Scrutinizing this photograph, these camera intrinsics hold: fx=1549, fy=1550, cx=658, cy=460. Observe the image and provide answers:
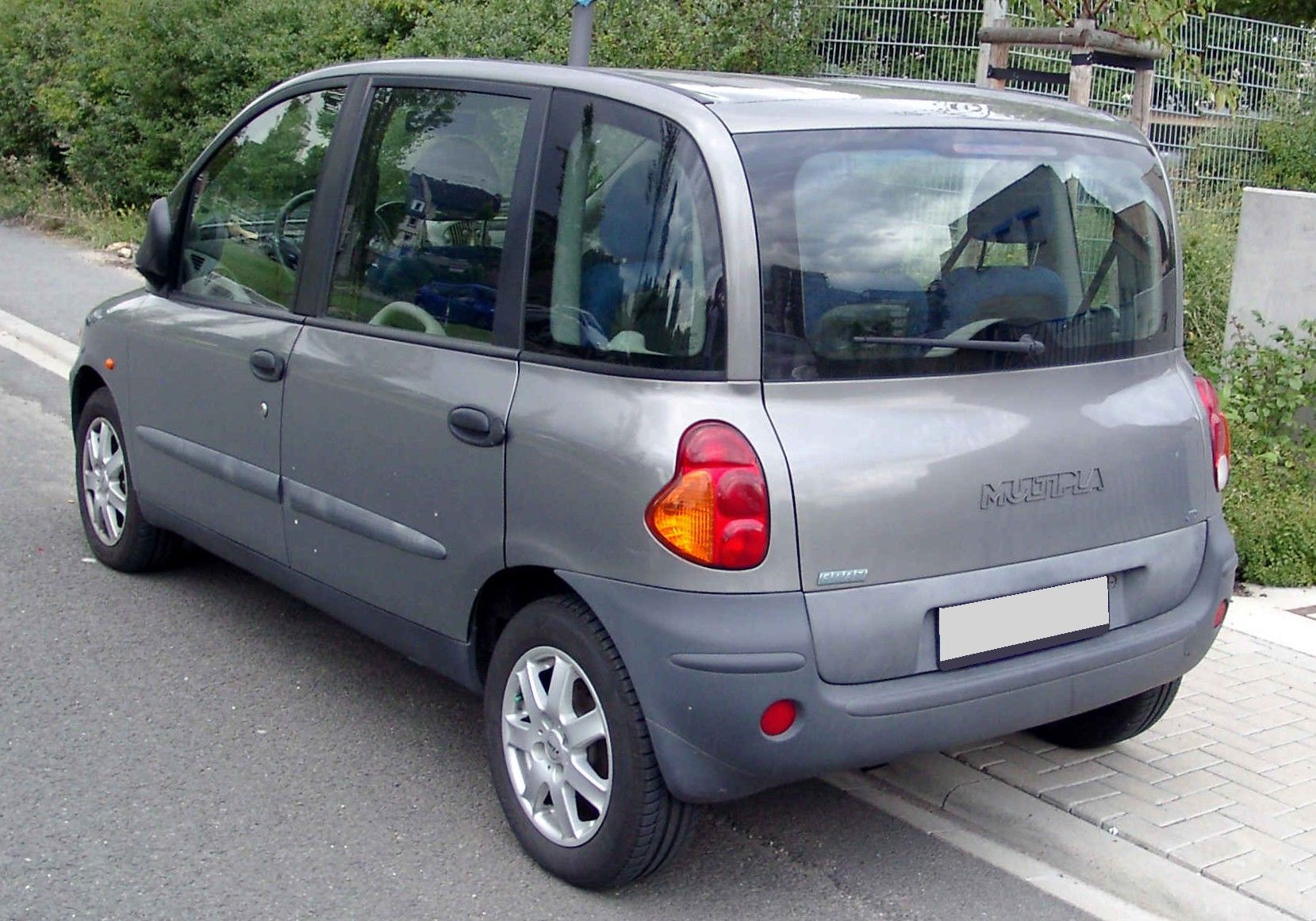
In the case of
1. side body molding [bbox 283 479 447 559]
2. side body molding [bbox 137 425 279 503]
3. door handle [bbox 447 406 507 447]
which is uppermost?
door handle [bbox 447 406 507 447]

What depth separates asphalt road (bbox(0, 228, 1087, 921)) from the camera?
3727mm

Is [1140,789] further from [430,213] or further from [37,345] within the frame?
[37,345]

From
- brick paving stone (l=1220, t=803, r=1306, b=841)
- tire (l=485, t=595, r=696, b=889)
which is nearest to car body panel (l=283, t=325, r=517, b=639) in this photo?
tire (l=485, t=595, r=696, b=889)

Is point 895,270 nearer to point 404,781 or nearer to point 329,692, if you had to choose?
point 404,781

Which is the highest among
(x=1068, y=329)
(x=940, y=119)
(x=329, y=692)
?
(x=940, y=119)

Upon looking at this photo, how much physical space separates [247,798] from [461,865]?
0.70m

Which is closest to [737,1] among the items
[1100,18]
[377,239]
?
[1100,18]

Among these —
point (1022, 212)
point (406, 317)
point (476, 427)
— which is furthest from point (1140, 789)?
Answer: point (406, 317)

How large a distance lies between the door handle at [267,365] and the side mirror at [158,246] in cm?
87

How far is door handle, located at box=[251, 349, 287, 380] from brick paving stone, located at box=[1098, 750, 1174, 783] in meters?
2.69

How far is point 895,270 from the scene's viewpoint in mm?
3535

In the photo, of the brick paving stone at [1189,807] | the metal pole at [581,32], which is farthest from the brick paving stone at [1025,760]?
the metal pole at [581,32]

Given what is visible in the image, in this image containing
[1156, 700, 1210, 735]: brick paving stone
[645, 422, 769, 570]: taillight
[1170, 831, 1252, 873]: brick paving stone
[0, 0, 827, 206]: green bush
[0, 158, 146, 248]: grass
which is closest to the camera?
[645, 422, 769, 570]: taillight

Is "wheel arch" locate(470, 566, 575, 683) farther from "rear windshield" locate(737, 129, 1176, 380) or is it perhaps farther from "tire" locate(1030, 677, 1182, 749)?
"tire" locate(1030, 677, 1182, 749)
